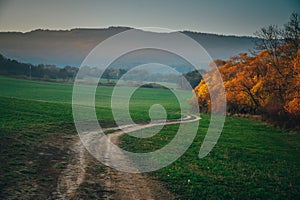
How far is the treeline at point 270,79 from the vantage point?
3666 cm

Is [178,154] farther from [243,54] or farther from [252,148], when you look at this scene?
[243,54]

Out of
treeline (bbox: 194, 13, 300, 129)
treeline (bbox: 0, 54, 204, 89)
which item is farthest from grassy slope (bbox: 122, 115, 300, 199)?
treeline (bbox: 0, 54, 204, 89)

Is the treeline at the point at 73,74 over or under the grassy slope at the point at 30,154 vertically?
over

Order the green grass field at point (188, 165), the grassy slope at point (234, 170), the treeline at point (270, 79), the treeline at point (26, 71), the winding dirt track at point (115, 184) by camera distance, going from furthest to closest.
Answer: the treeline at point (26, 71), the treeline at point (270, 79), the grassy slope at point (234, 170), the green grass field at point (188, 165), the winding dirt track at point (115, 184)

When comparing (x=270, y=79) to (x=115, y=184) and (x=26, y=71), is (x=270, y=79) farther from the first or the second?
(x=26, y=71)

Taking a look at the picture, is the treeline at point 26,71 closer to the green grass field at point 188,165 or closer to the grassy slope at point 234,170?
the green grass field at point 188,165

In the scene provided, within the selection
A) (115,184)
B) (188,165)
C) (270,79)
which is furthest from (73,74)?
(115,184)

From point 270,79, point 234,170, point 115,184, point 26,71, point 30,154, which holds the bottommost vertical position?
point 234,170

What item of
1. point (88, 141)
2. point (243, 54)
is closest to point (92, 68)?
point (243, 54)

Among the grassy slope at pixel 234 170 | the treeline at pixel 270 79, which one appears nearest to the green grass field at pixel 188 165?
the grassy slope at pixel 234 170

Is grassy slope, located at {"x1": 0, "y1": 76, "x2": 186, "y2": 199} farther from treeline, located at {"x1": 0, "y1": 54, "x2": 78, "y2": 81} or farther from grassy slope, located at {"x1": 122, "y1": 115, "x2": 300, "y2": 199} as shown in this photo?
treeline, located at {"x1": 0, "y1": 54, "x2": 78, "y2": 81}

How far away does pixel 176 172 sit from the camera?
1595 cm

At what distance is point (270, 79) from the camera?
43.6 meters

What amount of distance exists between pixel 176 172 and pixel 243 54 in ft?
152
